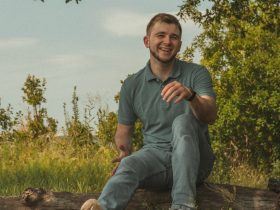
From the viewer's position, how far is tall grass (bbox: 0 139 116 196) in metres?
8.58

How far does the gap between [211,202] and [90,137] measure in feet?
23.8

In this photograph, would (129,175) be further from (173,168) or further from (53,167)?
(53,167)

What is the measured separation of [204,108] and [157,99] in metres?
0.62

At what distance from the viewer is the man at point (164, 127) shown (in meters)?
5.07

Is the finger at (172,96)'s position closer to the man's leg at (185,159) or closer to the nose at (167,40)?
the man's leg at (185,159)

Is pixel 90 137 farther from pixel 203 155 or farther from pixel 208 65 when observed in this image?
pixel 203 155

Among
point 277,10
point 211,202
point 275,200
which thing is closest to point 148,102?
point 211,202

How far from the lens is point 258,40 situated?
15.3 meters

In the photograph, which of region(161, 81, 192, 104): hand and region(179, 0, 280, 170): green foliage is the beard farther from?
region(179, 0, 280, 170): green foliage

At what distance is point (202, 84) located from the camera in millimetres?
5531

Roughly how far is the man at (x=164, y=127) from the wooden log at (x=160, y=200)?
0.69 feet

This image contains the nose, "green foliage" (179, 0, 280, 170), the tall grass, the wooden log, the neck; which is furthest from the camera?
"green foliage" (179, 0, 280, 170)

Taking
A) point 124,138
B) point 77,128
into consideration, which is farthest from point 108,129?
point 124,138

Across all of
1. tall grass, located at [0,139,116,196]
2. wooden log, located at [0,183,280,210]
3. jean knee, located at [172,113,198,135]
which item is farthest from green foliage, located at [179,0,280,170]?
jean knee, located at [172,113,198,135]
